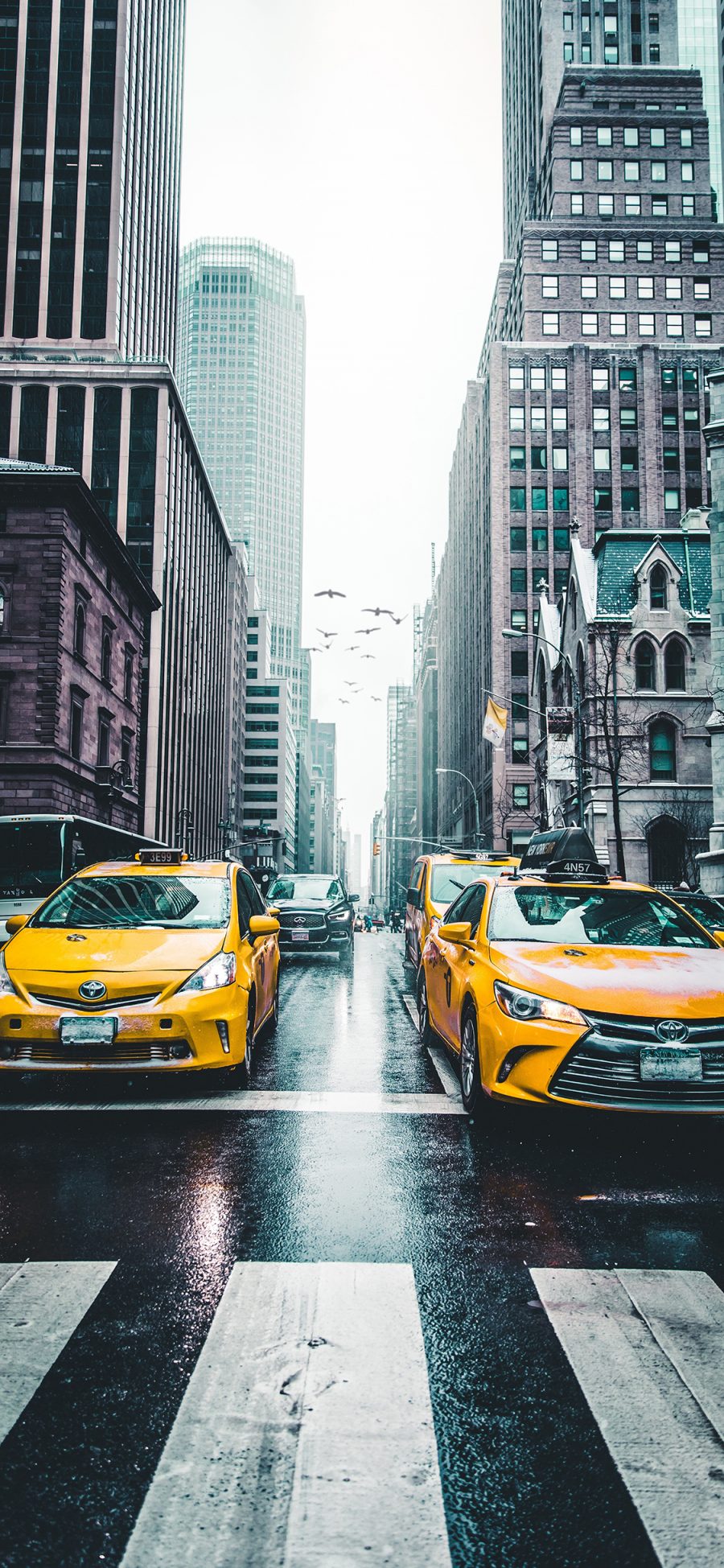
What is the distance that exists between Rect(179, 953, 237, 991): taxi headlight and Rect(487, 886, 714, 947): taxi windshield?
178 centimetres

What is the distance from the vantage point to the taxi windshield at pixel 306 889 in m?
21.3

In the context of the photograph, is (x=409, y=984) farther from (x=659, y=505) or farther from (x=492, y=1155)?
(x=659, y=505)

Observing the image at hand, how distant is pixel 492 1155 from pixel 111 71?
293 ft

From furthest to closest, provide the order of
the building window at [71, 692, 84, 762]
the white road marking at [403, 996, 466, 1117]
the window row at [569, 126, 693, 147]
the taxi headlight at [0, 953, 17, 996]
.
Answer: the window row at [569, 126, 693, 147] < the building window at [71, 692, 84, 762] < the white road marking at [403, 996, 466, 1117] < the taxi headlight at [0, 953, 17, 996]

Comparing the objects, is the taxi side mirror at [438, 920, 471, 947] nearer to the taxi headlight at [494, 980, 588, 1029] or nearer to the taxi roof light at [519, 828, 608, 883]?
the taxi roof light at [519, 828, 608, 883]

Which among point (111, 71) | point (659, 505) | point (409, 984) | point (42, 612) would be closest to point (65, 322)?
point (111, 71)

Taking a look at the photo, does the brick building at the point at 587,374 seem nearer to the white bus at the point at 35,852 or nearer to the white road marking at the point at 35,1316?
the white bus at the point at 35,852

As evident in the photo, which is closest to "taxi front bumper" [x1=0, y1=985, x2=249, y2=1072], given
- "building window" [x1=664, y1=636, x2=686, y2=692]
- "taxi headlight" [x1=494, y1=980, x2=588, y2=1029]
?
"taxi headlight" [x1=494, y1=980, x2=588, y2=1029]

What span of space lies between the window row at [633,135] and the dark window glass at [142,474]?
35458mm

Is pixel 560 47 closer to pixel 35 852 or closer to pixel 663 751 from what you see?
pixel 663 751

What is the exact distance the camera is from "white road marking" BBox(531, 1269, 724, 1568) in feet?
8.54

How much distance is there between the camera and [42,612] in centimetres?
3703

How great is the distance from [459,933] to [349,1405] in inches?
189

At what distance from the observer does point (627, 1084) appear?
587cm
